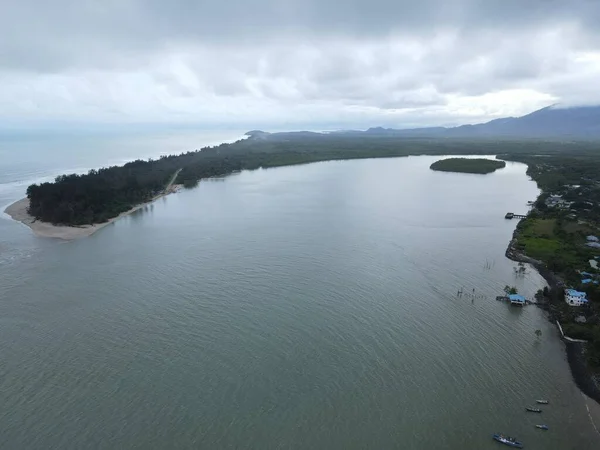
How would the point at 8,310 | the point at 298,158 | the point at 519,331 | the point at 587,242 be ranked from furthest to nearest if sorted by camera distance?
the point at 298,158 < the point at 587,242 < the point at 8,310 < the point at 519,331

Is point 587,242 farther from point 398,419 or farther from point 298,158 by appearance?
point 298,158

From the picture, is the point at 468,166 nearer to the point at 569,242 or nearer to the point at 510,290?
the point at 569,242

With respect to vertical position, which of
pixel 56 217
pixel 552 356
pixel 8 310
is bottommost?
pixel 552 356

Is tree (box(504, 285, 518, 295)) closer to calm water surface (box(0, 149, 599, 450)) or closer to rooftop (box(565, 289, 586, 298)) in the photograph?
calm water surface (box(0, 149, 599, 450))

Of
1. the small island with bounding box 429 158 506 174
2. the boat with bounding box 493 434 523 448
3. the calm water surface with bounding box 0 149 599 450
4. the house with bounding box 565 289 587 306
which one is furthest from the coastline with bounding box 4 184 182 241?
the small island with bounding box 429 158 506 174

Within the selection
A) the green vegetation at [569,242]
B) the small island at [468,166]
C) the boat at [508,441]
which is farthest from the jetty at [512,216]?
the small island at [468,166]

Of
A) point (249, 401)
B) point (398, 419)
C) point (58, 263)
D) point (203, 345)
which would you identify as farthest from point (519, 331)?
point (58, 263)

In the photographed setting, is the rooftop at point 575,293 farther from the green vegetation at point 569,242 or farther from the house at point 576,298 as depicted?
the green vegetation at point 569,242

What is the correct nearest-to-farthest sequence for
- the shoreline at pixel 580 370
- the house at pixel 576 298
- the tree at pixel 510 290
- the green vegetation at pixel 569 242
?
1. the shoreline at pixel 580 370
2. the green vegetation at pixel 569 242
3. the house at pixel 576 298
4. the tree at pixel 510 290

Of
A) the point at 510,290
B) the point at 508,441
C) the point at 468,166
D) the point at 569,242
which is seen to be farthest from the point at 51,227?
the point at 468,166
